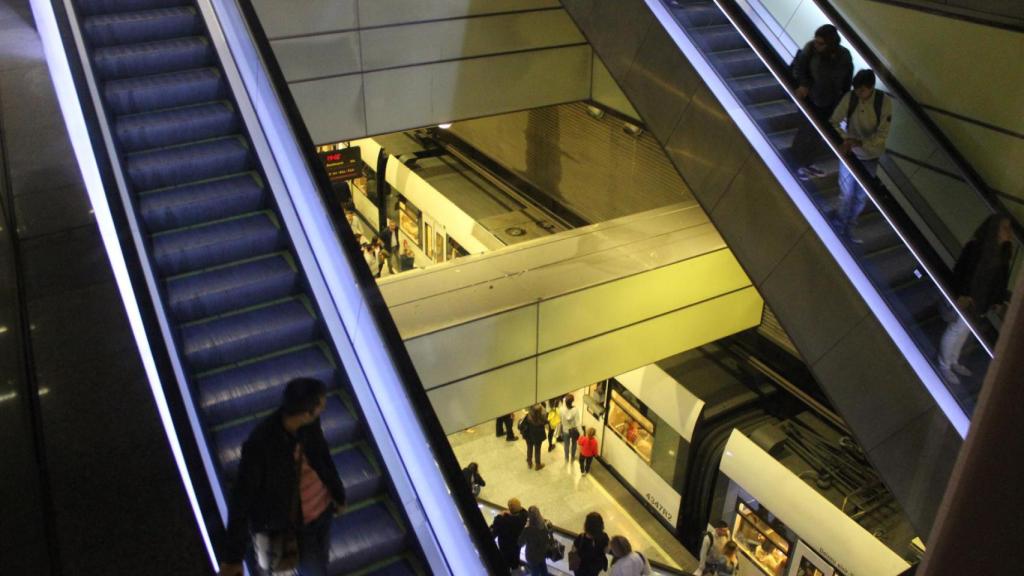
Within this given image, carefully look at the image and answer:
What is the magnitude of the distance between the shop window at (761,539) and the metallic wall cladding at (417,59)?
5905 mm

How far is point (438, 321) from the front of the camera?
24.9ft

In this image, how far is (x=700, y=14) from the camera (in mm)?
7402

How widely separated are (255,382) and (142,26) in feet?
11.4

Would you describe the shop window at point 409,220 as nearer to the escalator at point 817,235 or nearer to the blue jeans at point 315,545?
the escalator at point 817,235

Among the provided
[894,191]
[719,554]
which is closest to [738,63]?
[894,191]

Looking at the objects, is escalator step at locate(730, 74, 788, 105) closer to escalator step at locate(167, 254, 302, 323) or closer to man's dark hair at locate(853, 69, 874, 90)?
man's dark hair at locate(853, 69, 874, 90)

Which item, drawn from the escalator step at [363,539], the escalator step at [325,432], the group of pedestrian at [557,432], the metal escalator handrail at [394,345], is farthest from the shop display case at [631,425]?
the metal escalator handrail at [394,345]

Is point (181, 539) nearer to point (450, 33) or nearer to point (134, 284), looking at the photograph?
point (134, 284)

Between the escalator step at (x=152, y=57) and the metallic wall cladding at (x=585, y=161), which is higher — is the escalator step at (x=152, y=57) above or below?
above

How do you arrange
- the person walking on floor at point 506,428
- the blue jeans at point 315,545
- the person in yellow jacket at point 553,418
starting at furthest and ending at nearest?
1. the person walking on floor at point 506,428
2. the person in yellow jacket at point 553,418
3. the blue jeans at point 315,545

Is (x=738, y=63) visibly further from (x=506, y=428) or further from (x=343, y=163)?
(x=343, y=163)

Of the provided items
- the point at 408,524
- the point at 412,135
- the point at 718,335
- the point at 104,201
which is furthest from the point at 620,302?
the point at 412,135

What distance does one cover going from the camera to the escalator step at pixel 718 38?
23.6 feet

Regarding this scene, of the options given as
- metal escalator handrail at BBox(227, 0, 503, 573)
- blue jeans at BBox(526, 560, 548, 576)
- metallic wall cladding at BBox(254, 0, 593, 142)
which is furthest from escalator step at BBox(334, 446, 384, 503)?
metallic wall cladding at BBox(254, 0, 593, 142)
